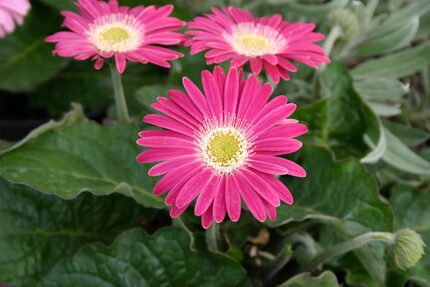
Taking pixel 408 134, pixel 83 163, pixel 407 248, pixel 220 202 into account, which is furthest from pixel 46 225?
pixel 408 134

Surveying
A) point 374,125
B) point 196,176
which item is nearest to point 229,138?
point 196,176

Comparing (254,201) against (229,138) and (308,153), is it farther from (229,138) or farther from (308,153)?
(308,153)

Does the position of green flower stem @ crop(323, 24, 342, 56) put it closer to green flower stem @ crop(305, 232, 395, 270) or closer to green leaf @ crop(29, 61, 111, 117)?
green flower stem @ crop(305, 232, 395, 270)

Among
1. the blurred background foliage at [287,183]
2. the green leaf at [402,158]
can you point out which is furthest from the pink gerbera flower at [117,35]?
the green leaf at [402,158]

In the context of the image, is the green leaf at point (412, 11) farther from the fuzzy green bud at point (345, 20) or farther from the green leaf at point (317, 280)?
the green leaf at point (317, 280)

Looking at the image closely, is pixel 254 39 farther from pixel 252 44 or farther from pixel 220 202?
pixel 220 202

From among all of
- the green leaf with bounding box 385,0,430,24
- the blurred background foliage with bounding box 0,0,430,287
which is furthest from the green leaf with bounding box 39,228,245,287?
the green leaf with bounding box 385,0,430,24

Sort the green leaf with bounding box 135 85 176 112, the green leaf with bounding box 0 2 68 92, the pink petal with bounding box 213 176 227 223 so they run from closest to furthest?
the pink petal with bounding box 213 176 227 223 < the green leaf with bounding box 135 85 176 112 < the green leaf with bounding box 0 2 68 92
